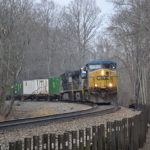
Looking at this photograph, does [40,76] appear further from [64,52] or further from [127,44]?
[127,44]

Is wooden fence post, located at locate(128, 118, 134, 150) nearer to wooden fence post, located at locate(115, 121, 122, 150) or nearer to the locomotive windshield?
wooden fence post, located at locate(115, 121, 122, 150)

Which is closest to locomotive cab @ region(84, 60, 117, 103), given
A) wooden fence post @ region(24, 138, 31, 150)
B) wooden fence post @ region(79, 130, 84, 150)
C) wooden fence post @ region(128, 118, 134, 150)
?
wooden fence post @ region(128, 118, 134, 150)

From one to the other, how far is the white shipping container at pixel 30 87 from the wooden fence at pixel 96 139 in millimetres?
30074

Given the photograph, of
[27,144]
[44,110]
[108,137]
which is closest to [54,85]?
[44,110]

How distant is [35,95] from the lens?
37969mm

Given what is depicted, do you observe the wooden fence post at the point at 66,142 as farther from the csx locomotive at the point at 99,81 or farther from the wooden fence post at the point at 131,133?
the csx locomotive at the point at 99,81

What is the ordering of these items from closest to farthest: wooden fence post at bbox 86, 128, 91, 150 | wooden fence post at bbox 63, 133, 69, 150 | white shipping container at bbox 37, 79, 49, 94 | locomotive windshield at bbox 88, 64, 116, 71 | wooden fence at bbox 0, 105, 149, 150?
wooden fence at bbox 0, 105, 149, 150 → wooden fence post at bbox 63, 133, 69, 150 → wooden fence post at bbox 86, 128, 91, 150 → locomotive windshield at bbox 88, 64, 116, 71 → white shipping container at bbox 37, 79, 49, 94

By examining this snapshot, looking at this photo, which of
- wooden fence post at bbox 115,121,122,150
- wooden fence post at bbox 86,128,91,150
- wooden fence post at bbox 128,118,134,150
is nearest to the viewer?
wooden fence post at bbox 86,128,91,150

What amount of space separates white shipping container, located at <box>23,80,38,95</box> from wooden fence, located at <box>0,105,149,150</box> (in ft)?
98.7

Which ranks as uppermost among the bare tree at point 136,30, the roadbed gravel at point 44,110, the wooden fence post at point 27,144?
the bare tree at point 136,30

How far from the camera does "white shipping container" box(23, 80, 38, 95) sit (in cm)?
3831

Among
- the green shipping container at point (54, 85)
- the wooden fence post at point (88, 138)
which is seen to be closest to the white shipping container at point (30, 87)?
the green shipping container at point (54, 85)

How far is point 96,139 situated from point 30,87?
109ft

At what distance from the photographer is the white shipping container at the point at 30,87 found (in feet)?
126
